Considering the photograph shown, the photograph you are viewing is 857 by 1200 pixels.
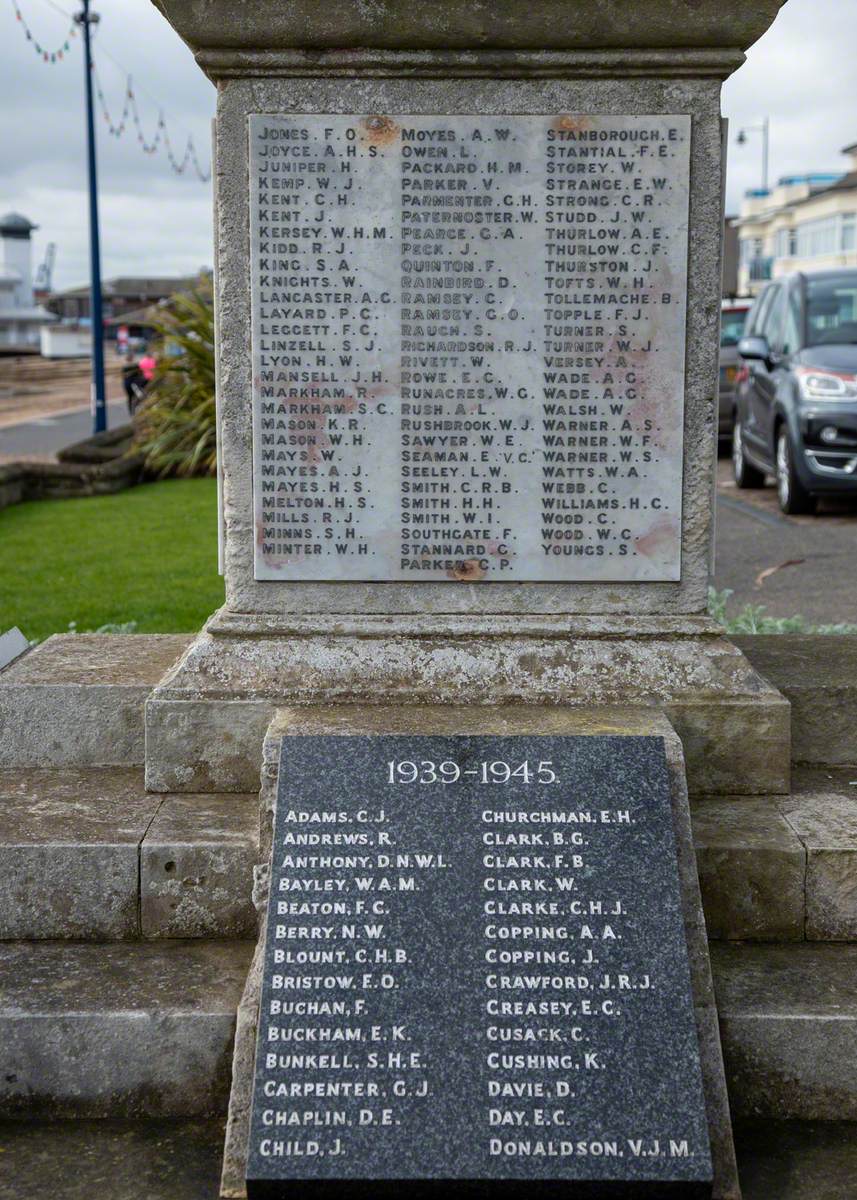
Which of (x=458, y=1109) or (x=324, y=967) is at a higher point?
(x=324, y=967)

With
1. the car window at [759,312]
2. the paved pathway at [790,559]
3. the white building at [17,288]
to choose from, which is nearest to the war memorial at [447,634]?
the paved pathway at [790,559]

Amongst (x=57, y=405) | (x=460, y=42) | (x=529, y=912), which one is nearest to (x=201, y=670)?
(x=529, y=912)

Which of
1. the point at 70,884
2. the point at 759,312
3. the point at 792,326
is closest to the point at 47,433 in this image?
the point at 759,312

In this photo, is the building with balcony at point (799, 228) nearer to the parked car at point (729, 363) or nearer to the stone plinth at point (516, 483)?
the parked car at point (729, 363)

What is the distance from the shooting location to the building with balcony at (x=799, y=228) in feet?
202

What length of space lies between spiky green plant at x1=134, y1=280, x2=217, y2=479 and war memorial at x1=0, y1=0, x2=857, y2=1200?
494 inches

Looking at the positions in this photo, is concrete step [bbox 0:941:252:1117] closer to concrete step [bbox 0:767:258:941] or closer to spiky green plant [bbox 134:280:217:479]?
concrete step [bbox 0:767:258:941]

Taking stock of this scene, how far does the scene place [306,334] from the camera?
3834 mm

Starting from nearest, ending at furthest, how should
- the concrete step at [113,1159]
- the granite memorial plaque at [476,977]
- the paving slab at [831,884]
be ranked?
the granite memorial plaque at [476,977] → the concrete step at [113,1159] → the paving slab at [831,884]

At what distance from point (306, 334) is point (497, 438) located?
1.92 feet

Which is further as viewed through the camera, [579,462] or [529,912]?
[579,462]

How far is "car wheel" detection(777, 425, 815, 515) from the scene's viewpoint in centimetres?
1165

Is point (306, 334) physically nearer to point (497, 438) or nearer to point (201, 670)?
point (497, 438)

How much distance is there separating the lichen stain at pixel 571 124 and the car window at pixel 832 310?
28.3ft
